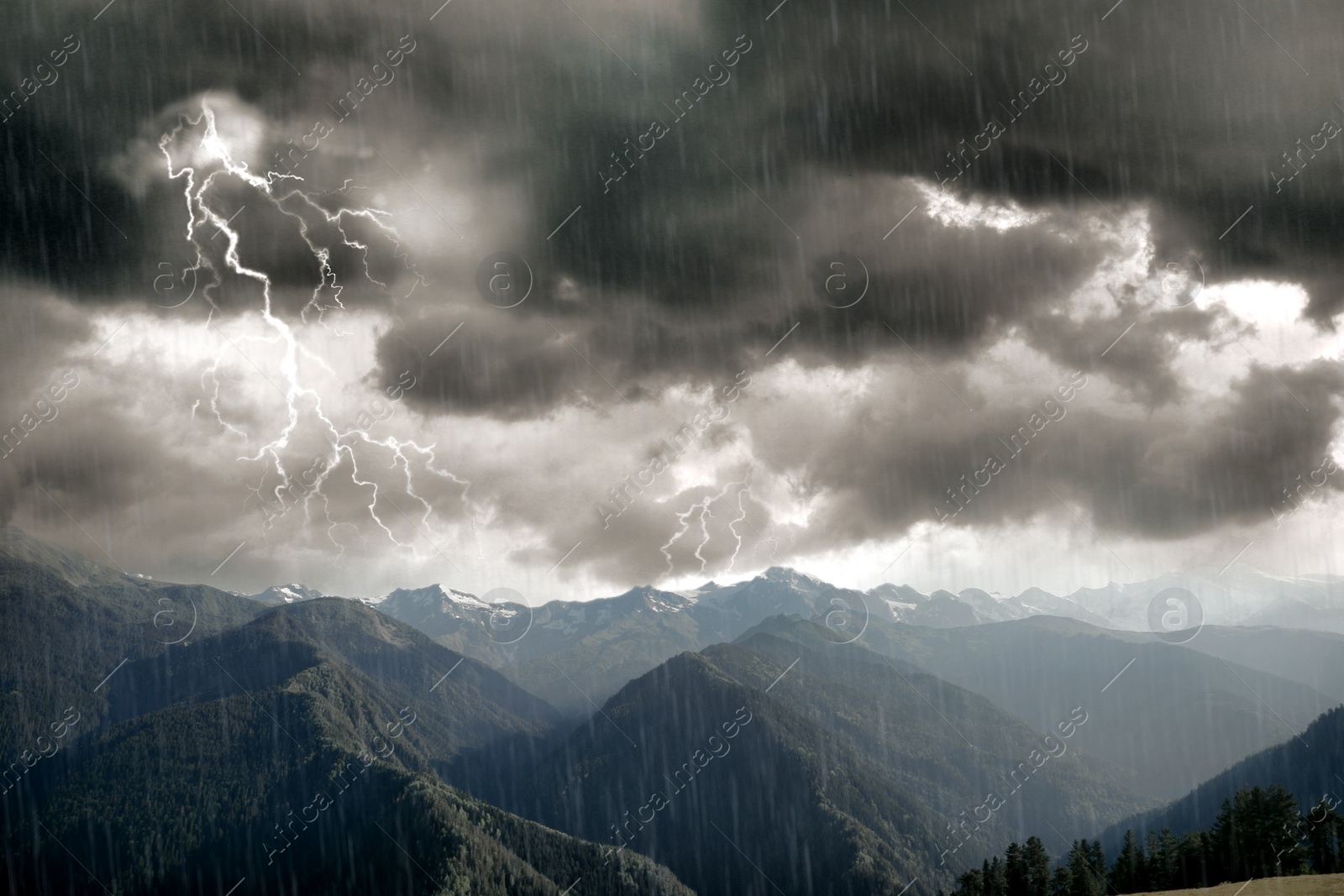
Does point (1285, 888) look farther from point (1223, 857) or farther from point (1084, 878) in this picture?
point (1223, 857)

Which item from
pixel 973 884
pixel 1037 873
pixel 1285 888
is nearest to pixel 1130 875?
pixel 1037 873

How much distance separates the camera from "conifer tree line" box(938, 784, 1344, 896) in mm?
72000

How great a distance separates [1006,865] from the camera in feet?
278

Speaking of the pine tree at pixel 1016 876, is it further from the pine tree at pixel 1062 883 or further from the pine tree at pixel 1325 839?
the pine tree at pixel 1325 839

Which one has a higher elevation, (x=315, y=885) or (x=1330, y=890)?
(x=1330, y=890)

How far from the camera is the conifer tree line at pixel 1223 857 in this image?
72.0 metres

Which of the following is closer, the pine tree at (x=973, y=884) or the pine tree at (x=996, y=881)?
the pine tree at (x=996, y=881)

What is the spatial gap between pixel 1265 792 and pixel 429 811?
579ft

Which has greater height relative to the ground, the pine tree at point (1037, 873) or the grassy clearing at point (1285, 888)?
the grassy clearing at point (1285, 888)

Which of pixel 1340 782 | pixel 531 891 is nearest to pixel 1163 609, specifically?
pixel 531 891

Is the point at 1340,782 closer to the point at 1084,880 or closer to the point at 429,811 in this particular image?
the point at 1084,880

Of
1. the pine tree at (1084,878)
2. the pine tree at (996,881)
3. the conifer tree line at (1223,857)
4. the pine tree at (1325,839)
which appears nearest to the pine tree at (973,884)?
the pine tree at (996,881)

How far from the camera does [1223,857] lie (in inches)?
2945

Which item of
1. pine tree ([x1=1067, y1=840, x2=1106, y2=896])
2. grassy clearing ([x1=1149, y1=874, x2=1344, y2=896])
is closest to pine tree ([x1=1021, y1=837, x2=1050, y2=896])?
pine tree ([x1=1067, y1=840, x2=1106, y2=896])
